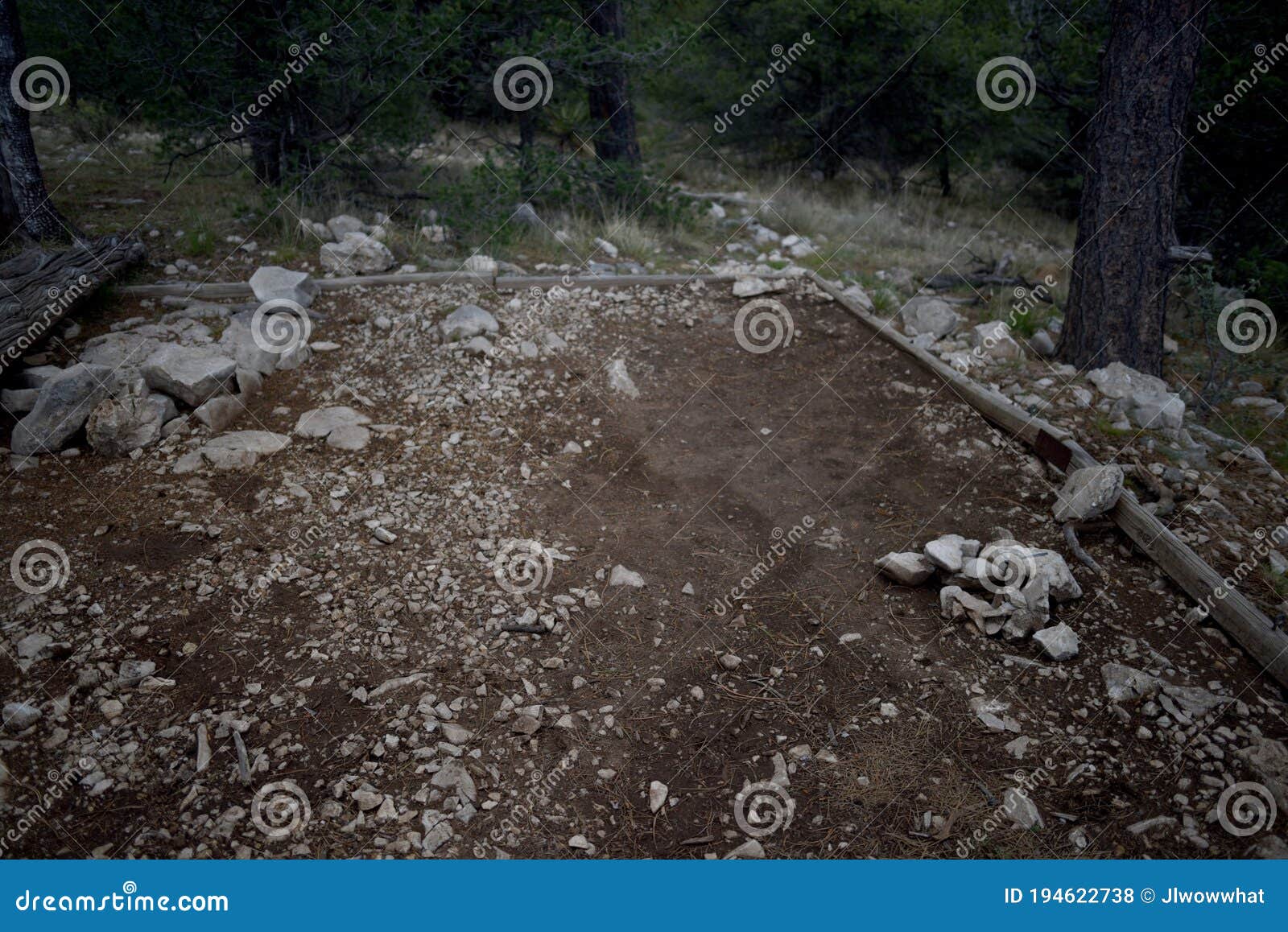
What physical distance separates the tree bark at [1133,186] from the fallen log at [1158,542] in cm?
116

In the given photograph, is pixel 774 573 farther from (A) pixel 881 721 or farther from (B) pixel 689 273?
(B) pixel 689 273

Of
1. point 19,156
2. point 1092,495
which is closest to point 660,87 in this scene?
point 19,156

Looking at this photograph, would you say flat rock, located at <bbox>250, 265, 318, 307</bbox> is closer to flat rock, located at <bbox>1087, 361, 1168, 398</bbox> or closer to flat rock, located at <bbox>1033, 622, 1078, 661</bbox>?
flat rock, located at <bbox>1033, 622, 1078, 661</bbox>

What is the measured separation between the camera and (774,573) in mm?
3947

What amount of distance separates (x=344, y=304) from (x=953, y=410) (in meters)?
4.50

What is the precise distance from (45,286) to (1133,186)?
7.20 meters

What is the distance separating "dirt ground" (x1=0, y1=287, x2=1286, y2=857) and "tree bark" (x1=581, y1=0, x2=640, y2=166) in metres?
4.98

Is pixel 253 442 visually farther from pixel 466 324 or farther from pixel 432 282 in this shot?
pixel 432 282

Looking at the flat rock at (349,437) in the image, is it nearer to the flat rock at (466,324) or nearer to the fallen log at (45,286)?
the flat rock at (466,324)

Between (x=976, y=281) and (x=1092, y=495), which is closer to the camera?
(x=1092, y=495)

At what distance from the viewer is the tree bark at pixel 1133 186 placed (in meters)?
5.11

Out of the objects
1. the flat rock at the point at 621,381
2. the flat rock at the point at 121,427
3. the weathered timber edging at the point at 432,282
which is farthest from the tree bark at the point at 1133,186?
the flat rock at the point at 121,427

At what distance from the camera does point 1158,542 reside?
12.6ft

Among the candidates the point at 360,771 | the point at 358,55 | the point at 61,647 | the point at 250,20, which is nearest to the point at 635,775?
the point at 360,771
